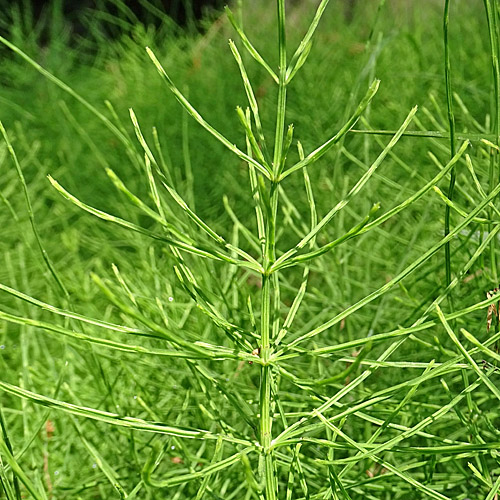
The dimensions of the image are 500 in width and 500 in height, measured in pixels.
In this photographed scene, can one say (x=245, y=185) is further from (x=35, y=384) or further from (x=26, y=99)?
(x=26, y=99)

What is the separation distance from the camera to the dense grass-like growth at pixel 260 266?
1.33ft

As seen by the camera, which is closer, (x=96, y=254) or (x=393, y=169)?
(x=393, y=169)

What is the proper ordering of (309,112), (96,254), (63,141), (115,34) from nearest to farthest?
(96,254) → (309,112) → (63,141) → (115,34)

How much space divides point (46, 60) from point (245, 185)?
0.85 m

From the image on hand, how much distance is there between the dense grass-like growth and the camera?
16.0 inches

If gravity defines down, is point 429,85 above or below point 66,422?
above

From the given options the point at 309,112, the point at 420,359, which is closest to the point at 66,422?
the point at 420,359

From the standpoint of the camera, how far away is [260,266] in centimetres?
42

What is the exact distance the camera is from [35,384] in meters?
0.80

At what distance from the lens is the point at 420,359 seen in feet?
2.15

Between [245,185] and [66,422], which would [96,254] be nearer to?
[245,185]

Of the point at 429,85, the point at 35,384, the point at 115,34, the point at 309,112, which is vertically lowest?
the point at 115,34

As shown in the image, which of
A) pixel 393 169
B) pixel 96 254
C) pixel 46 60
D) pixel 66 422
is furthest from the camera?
pixel 46 60

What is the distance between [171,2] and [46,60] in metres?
0.71
